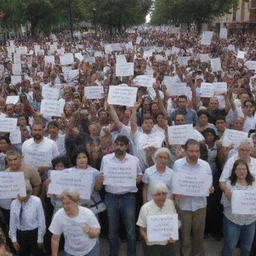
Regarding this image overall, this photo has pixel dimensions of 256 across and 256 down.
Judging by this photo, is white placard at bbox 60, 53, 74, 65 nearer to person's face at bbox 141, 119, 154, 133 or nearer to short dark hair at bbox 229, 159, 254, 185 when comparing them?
person's face at bbox 141, 119, 154, 133

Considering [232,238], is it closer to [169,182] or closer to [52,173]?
[169,182]

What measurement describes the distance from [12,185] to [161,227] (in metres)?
1.80

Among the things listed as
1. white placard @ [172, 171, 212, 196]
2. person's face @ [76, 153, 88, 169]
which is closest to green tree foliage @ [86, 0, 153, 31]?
person's face @ [76, 153, 88, 169]

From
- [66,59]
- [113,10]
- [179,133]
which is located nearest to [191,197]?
[179,133]

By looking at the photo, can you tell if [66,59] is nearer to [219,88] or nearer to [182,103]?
[219,88]

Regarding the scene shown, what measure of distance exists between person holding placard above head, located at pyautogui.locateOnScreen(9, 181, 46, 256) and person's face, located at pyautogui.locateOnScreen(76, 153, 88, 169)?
635 millimetres

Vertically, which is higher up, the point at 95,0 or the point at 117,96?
the point at 95,0

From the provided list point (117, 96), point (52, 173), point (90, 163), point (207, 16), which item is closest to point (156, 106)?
point (117, 96)

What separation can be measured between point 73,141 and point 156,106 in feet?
6.25

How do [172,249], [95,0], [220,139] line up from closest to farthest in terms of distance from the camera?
[172,249], [220,139], [95,0]

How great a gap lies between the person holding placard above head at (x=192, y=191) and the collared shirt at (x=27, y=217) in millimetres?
1613

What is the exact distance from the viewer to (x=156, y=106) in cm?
735

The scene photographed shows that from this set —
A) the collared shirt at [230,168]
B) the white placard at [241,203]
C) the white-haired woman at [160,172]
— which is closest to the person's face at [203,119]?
the collared shirt at [230,168]

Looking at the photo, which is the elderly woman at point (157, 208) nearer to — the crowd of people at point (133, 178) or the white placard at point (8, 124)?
the crowd of people at point (133, 178)
